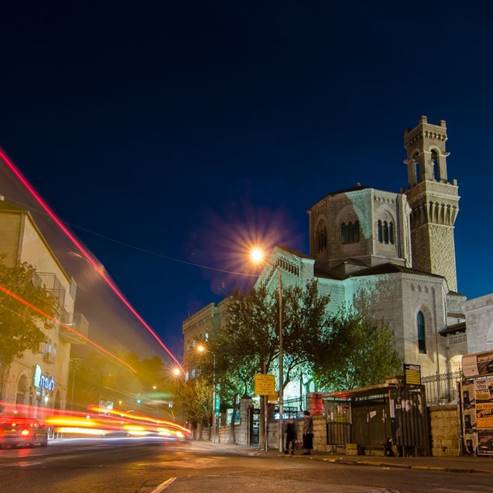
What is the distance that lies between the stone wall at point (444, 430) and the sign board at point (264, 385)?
10.3 m

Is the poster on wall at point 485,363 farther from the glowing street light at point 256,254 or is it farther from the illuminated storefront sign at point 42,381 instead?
the illuminated storefront sign at point 42,381

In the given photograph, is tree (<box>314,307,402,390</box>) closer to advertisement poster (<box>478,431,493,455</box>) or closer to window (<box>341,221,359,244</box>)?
window (<box>341,221,359,244</box>)

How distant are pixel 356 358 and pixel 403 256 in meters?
21.6

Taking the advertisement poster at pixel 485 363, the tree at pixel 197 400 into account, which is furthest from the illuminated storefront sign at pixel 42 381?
the advertisement poster at pixel 485 363

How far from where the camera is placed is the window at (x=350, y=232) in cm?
6412

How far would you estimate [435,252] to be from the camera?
244 ft

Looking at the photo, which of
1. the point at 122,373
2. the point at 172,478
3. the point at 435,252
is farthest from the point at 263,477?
the point at 122,373

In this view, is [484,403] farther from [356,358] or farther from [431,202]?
[431,202]

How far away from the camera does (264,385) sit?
98.1 ft

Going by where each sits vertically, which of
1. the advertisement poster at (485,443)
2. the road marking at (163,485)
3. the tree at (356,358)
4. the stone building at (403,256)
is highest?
the stone building at (403,256)

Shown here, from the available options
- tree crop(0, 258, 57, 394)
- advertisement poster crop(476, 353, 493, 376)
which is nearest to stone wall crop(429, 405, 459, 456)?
advertisement poster crop(476, 353, 493, 376)

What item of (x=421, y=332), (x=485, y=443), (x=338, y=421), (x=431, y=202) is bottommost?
(x=485, y=443)

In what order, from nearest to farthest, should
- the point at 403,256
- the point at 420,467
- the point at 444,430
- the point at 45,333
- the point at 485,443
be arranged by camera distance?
1. the point at 420,467
2. the point at 485,443
3. the point at 444,430
4. the point at 45,333
5. the point at 403,256

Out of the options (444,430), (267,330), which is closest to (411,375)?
(444,430)
